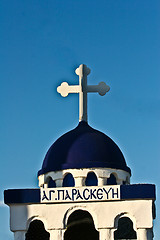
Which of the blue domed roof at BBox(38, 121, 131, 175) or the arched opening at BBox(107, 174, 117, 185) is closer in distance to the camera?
the blue domed roof at BBox(38, 121, 131, 175)

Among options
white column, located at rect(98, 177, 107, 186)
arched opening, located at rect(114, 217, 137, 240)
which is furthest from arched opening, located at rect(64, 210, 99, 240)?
white column, located at rect(98, 177, 107, 186)

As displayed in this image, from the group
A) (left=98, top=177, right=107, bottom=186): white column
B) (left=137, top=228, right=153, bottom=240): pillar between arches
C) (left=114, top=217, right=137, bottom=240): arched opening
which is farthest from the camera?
(left=114, top=217, right=137, bottom=240): arched opening

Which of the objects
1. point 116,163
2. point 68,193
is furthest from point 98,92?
point 68,193

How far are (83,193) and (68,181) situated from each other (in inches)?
52.8

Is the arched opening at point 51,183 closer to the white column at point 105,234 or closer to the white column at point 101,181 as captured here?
the white column at point 101,181

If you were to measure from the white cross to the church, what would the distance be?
0.72 metres

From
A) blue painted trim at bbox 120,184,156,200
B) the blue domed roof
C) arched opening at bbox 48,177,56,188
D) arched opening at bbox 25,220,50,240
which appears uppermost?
the blue domed roof

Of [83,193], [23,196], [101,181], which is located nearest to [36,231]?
[23,196]

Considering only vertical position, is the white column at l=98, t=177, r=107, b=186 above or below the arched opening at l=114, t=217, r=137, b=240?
above

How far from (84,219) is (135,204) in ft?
17.8

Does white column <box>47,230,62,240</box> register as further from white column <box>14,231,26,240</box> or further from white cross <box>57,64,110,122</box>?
white cross <box>57,64,110,122</box>

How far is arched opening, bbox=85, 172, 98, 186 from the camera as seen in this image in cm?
2811

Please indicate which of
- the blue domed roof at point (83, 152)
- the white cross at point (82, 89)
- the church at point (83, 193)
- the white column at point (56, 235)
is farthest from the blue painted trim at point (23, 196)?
the white cross at point (82, 89)

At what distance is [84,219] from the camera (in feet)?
104
